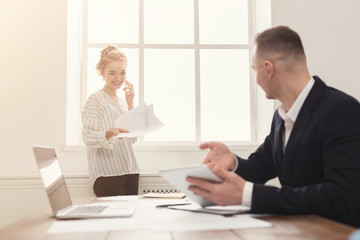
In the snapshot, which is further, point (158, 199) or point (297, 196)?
point (158, 199)

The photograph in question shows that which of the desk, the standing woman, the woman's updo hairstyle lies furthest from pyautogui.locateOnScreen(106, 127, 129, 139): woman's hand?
the desk

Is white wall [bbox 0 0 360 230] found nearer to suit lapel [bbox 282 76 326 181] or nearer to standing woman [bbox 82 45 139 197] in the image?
standing woman [bbox 82 45 139 197]

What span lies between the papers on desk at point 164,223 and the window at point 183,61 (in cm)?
252

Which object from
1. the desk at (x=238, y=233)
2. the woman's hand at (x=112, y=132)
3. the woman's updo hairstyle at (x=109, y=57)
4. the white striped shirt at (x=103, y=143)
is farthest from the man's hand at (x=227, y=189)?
the woman's updo hairstyle at (x=109, y=57)

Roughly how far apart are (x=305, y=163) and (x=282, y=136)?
0.25 metres

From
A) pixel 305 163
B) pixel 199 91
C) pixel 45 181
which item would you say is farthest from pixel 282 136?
pixel 199 91

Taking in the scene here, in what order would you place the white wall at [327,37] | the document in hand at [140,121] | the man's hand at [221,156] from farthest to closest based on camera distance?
1. the white wall at [327,37]
2. the document in hand at [140,121]
3. the man's hand at [221,156]

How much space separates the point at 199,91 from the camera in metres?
3.90

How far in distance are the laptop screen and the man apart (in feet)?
1.53

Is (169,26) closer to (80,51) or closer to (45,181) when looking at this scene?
Result: (80,51)

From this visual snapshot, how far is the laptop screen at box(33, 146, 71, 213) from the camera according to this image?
53.6 inches

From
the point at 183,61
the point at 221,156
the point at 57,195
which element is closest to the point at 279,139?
the point at 221,156

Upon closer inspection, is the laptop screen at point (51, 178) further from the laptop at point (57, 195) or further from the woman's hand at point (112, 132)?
the woman's hand at point (112, 132)

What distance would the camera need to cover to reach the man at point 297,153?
1.25 metres
